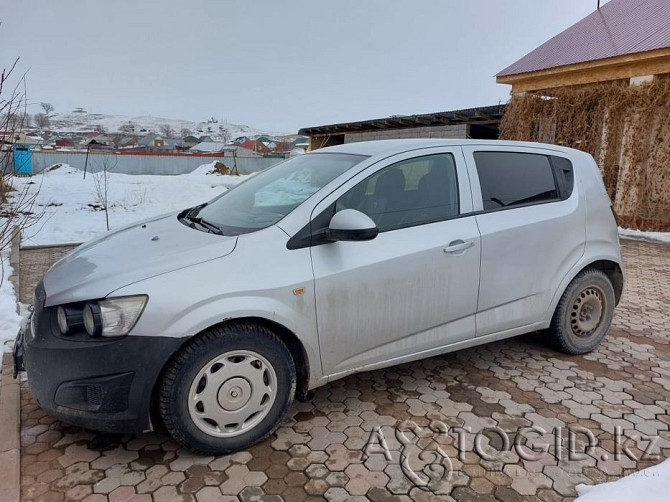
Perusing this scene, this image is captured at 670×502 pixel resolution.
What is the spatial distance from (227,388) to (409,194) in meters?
1.59

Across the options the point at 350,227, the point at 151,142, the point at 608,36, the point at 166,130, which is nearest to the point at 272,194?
the point at 350,227

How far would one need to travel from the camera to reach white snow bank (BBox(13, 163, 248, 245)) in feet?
29.4

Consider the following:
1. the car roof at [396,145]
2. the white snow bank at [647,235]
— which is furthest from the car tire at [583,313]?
the white snow bank at [647,235]

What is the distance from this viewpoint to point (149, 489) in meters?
2.20

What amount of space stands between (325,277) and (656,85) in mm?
9976

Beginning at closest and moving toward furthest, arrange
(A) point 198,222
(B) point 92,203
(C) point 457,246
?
(C) point 457,246, (A) point 198,222, (B) point 92,203

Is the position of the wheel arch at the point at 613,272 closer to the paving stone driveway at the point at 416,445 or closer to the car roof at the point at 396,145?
the paving stone driveway at the point at 416,445

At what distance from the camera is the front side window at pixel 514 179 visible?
126 inches

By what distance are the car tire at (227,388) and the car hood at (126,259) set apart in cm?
37

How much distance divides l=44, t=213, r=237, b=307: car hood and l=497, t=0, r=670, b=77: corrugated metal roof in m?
10.2

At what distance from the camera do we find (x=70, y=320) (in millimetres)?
2213

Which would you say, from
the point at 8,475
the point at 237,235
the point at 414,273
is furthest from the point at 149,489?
the point at 414,273

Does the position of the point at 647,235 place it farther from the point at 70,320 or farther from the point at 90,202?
the point at 90,202

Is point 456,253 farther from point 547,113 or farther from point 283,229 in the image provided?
point 547,113
